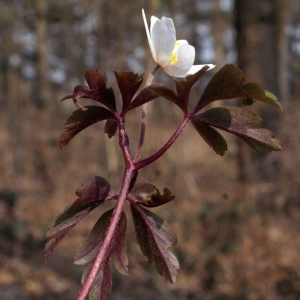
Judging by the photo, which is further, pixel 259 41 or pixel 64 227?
pixel 259 41

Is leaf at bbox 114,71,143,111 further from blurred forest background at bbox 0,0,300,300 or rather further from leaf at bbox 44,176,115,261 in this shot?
blurred forest background at bbox 0,0,300,300

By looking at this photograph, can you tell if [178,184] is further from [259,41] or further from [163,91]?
[163,91]

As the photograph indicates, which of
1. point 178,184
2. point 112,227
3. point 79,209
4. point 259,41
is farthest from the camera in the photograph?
point 259,41

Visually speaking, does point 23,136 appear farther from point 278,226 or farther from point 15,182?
point 278,226

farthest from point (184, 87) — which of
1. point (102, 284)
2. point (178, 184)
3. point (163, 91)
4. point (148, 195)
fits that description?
point (178, 184)

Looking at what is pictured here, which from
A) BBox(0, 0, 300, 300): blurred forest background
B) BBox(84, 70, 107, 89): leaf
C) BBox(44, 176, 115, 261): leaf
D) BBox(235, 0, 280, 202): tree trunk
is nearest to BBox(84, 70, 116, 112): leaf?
BBox(84, 70, 107, 89): leaf

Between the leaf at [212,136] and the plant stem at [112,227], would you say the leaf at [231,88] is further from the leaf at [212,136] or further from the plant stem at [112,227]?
the plant stem at [112,227]
